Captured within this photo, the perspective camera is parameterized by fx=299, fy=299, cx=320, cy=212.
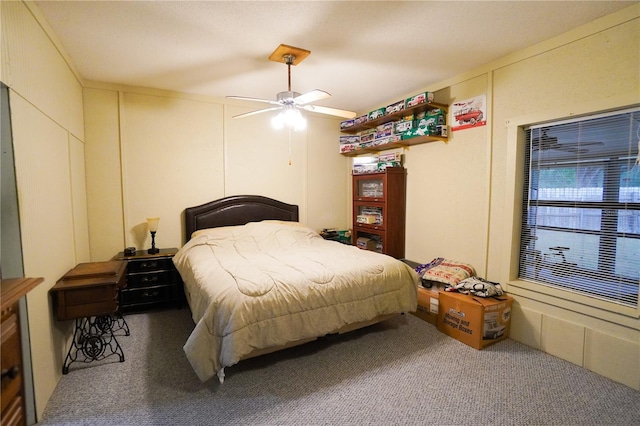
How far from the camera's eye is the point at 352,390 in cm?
208

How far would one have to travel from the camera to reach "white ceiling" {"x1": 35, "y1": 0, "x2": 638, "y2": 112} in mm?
2074

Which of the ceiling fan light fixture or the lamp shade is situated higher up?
the ceiling fan light fixture

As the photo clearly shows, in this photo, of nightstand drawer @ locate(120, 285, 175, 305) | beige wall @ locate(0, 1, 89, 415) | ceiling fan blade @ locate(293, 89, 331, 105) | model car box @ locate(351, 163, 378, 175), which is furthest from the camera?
model car box @ locate(351, 163, 378, 175)

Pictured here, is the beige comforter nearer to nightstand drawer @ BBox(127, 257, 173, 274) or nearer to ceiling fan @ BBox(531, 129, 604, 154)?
nightstand drawer @ BBox(127, 257, 173, 274)

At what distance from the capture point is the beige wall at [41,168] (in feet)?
5.69

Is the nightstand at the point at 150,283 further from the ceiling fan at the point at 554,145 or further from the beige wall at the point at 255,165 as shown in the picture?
the ceiling fan at the point at 554,145

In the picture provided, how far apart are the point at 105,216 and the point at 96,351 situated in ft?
5.34

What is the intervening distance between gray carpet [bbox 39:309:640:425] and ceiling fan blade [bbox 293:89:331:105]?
2.15 metres

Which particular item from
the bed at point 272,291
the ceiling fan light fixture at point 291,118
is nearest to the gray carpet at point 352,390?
the bed at point 272,291

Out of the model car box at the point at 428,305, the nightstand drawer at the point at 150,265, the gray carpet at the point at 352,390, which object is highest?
the nightstand drawer at the point at 150,265

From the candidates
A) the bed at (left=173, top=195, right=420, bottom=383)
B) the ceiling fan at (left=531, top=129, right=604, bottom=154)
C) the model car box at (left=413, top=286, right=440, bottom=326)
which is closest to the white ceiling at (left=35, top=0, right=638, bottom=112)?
the ceiling fan at (left=531, top=129, right=604, bottom=154)

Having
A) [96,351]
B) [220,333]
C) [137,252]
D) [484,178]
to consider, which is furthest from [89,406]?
[484,178]

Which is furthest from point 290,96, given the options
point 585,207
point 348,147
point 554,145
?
point 585,207

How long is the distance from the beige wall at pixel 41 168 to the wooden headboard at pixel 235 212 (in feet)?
4.13
